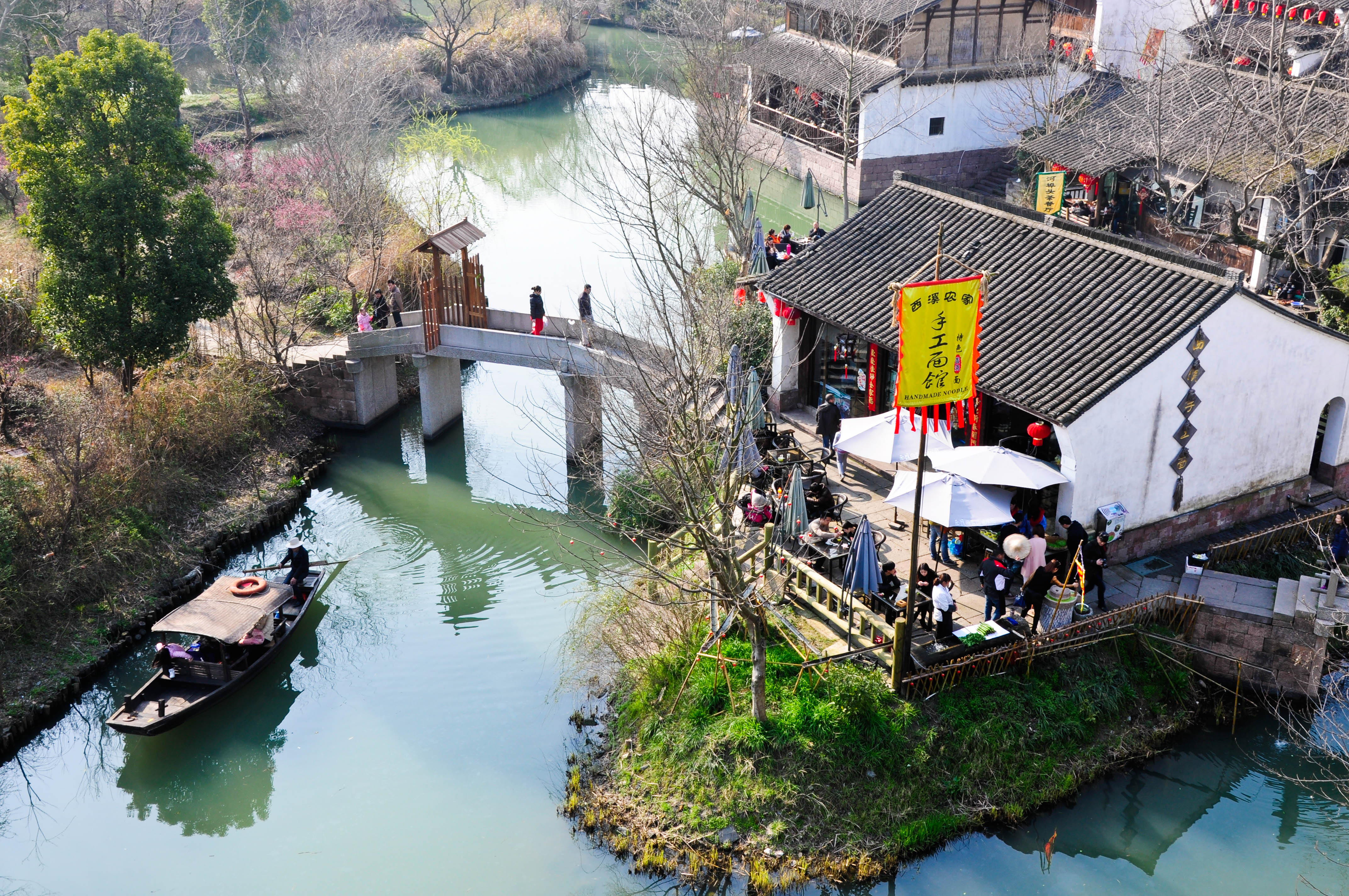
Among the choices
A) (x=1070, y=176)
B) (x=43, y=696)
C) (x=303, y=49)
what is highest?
(x=303, y=49)

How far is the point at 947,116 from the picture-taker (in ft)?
125

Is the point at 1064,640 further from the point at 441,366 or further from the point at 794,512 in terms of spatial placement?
the point at 441,366

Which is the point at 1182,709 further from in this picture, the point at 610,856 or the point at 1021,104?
the point at 1021,104

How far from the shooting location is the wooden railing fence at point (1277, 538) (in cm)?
1723

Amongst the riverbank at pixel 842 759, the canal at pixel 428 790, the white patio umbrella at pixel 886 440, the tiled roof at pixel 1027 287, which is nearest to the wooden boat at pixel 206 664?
the canal at pixel 428 790

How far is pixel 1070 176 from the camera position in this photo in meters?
31.6

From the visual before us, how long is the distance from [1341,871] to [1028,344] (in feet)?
26.2

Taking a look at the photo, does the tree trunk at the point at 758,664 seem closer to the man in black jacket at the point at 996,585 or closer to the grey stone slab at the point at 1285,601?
the man in black jacket at the point at 996,585

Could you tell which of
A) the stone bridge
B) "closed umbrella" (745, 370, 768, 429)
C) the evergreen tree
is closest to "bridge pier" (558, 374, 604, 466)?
the stone bridge

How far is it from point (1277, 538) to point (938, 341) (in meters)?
7.99

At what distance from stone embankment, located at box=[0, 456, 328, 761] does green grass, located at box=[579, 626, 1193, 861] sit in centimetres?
876

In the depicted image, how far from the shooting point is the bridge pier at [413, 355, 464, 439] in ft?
84.1

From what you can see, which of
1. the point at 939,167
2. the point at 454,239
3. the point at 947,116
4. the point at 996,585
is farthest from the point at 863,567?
the point at 947,116

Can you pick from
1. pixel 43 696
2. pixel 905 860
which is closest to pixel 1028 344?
pixel 905 860
